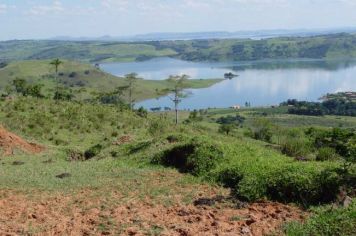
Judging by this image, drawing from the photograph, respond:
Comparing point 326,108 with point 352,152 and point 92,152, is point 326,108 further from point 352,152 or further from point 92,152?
point 352,152

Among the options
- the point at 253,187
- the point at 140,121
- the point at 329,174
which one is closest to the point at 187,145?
the point at 253,187

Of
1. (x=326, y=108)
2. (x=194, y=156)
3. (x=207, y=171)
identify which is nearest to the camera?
(x=207, y=171)

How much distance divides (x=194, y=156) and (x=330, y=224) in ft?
30.5

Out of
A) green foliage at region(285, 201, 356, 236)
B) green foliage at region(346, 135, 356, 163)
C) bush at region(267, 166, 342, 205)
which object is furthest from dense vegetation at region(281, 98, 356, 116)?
green foliage at region(285, 201, 356, 236)

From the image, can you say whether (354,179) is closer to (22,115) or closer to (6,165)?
(6,165)

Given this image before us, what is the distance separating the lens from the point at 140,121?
49250 mm

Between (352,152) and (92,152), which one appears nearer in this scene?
(352,152)

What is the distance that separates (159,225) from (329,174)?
5813 mm

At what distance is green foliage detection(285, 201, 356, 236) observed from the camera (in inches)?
428

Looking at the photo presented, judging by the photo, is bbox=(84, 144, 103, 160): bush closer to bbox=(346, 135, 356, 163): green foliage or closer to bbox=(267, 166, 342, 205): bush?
bbox=(267, 166, 342, 205): bush

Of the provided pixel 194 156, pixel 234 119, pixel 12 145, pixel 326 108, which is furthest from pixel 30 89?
pixel 326 108

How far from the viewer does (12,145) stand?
28.4m

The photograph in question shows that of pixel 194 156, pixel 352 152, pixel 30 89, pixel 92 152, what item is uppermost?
pixel 352 152

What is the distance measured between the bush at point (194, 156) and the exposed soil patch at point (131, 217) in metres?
4.60
